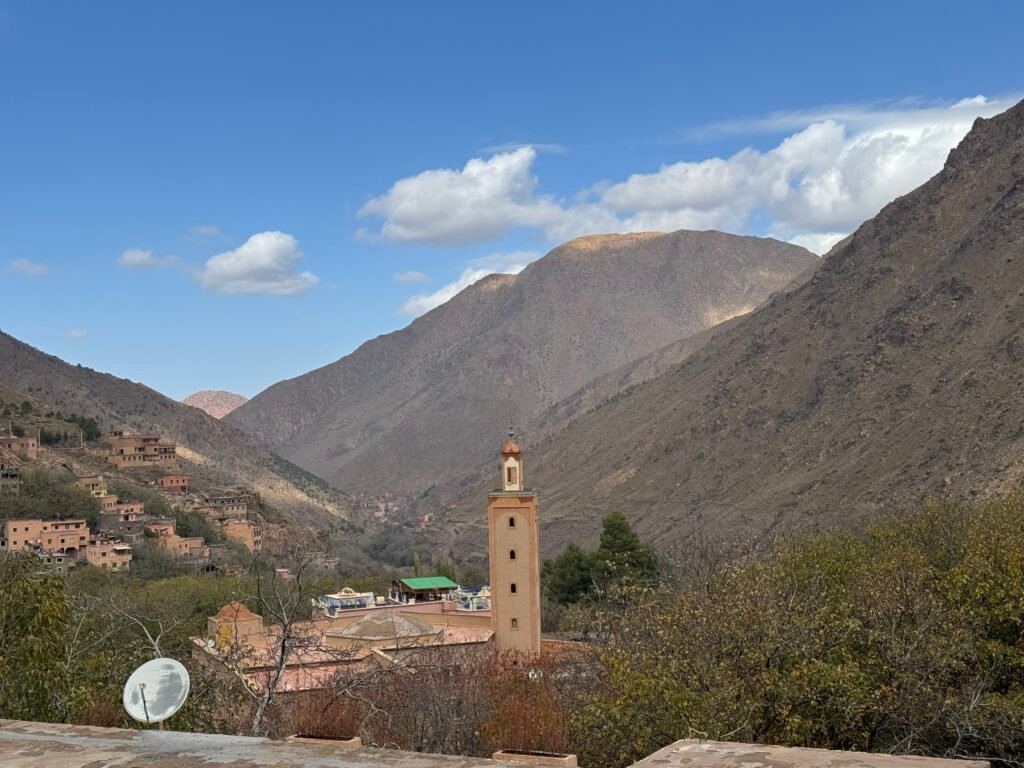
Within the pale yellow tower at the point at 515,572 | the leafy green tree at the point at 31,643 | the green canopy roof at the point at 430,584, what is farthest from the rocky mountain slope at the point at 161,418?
the leafy green tree at the point at 31,643

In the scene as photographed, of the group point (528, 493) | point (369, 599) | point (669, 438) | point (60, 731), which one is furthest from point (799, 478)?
point (60, 731)

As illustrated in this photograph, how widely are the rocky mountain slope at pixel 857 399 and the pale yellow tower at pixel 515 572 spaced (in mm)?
22373

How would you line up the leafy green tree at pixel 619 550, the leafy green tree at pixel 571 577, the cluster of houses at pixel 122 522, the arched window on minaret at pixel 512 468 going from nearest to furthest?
the arched window on minaret at pixel 512 468
the leafy green tree at pixel 619 550
the leafy green tree at pixel 571 577
the cluster of houses at pixel 122 522

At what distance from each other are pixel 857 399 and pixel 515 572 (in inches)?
1843

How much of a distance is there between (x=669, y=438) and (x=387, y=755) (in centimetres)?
8912

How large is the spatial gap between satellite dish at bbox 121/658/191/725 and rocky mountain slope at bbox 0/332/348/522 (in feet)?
345

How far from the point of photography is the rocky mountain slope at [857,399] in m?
60.3

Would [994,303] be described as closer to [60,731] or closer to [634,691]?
[634,691]

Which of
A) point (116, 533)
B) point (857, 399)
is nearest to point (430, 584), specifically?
point (116, 533)

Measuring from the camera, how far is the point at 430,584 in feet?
185

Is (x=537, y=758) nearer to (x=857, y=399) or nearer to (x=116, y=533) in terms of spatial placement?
(x=116, y=533)

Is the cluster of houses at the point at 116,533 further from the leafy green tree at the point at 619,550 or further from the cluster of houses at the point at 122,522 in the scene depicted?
the leafy green tree at the point at 619,550

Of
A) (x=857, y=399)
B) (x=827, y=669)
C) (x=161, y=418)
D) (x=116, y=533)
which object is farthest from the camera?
(x=161, y=418)

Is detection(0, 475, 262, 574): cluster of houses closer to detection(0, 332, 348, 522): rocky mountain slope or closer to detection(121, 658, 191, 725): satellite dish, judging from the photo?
detection(0, 332, 348, 522): rocky mountain slope
